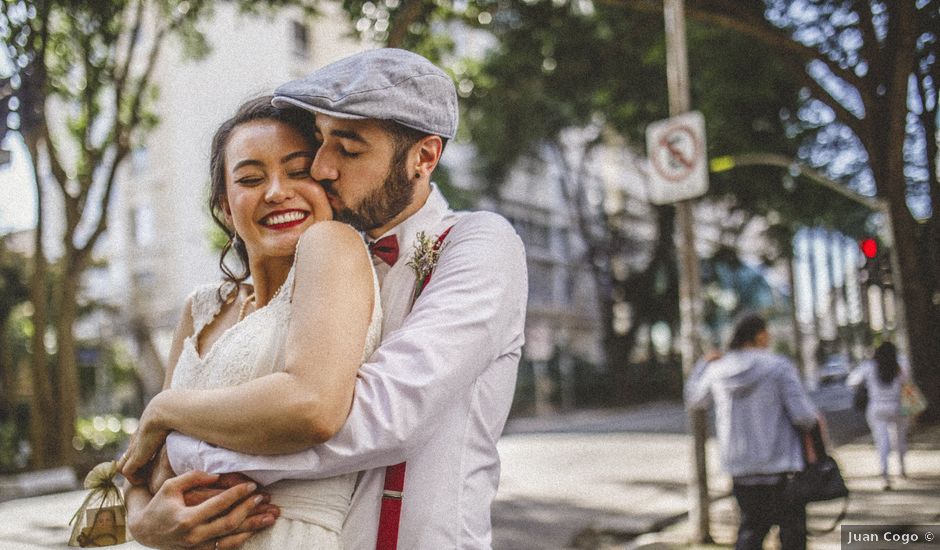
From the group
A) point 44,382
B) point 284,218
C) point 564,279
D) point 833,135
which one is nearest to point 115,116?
point 44,382

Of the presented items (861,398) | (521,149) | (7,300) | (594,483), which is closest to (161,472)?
(594,483)

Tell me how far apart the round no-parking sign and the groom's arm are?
5.94 m

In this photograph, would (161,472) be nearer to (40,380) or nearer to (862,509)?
(862,509)

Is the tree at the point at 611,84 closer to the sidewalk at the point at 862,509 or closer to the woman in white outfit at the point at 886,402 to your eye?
the sidewalk at the point at 862,509

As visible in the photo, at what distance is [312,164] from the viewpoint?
1.66m

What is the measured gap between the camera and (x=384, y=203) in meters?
1.63

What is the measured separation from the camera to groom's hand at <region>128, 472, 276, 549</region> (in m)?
1.39

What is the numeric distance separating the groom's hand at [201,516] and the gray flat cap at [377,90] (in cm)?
71

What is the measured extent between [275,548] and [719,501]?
8.65 metres

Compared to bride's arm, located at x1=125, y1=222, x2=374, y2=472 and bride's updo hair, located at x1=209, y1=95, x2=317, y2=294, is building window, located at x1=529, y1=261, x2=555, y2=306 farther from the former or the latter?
bride's arm, located at x1=125, y1=222, x2=374, y2=472

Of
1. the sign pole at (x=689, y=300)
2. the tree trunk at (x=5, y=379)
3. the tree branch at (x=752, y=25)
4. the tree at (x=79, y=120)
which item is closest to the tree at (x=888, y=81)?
the tree branch at (x=752, y=25)

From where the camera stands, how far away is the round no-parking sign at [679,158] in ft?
23.8

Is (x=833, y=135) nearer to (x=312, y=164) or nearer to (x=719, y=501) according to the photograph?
(x=719, y=501)

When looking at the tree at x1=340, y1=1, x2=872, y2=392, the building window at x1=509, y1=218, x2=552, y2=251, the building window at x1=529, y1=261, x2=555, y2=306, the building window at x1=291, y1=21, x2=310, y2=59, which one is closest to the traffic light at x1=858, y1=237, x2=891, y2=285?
the tree at x1=340, y1=1, x2=872, y2=392
